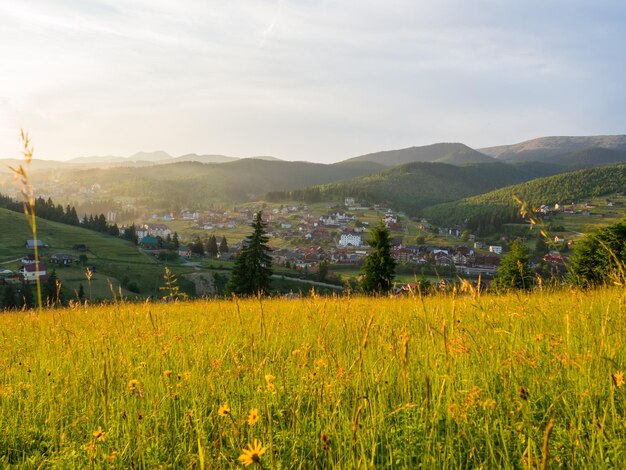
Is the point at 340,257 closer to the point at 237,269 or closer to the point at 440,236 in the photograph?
the point at 440,236

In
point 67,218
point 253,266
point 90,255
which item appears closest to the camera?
point 253,266

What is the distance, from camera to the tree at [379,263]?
32.2m

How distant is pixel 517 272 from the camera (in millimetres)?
22531

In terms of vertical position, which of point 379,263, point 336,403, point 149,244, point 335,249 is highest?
point 336,403

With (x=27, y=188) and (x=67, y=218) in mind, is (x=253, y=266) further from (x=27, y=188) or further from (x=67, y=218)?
(x=67, y=218)

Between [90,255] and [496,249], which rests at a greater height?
[90,255]

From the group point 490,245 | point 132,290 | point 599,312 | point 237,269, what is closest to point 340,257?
point 490,245

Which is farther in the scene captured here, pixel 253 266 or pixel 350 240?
pixel 350 240

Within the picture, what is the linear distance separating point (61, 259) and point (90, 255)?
933cm

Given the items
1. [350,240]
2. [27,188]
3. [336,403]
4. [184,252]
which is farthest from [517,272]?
[350,240]

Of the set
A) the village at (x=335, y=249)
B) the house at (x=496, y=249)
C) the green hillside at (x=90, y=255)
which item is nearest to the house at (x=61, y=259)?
the village at (x=335, y=249)

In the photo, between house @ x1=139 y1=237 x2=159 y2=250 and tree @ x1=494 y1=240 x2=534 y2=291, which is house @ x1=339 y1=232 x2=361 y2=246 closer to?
house @ x1=139 y1=237 x2=159 y2=250

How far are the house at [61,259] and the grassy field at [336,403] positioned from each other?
102m

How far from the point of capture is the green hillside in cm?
8184
